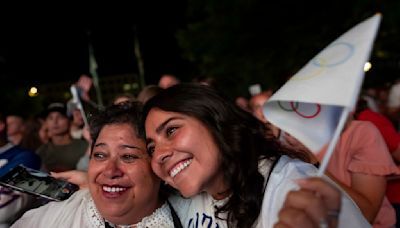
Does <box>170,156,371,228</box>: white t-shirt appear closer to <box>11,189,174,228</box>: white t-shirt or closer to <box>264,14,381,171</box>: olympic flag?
<box>11,189,174,228</box>: white t-shirt

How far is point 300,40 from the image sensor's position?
58.3 feet

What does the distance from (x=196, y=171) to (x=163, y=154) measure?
175 mm

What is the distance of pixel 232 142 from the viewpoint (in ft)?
7.33

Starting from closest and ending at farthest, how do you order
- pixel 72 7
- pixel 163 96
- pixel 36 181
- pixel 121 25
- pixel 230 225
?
pixel 230 225 → pixel 163 96 → pixel 36 181 → pixel 72 7 → pixel 121 25

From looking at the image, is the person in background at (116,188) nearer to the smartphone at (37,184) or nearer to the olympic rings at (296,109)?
the smartphone at (37,184)

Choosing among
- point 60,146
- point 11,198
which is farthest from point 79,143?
point 11,198

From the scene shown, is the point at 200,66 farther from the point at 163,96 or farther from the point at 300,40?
the point at 163,96

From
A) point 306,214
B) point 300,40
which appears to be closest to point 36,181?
point 306,214

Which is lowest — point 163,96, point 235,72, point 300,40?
point 235,72

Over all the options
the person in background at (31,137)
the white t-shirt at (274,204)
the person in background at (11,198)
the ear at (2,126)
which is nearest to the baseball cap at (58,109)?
the person in background at (31,137)

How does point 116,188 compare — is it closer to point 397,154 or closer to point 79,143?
point 397,154

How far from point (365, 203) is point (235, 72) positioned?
57.4 ft

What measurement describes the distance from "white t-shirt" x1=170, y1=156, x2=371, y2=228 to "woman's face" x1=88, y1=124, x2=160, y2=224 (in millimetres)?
242

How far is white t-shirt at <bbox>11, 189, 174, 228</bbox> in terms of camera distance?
96.3 inches
